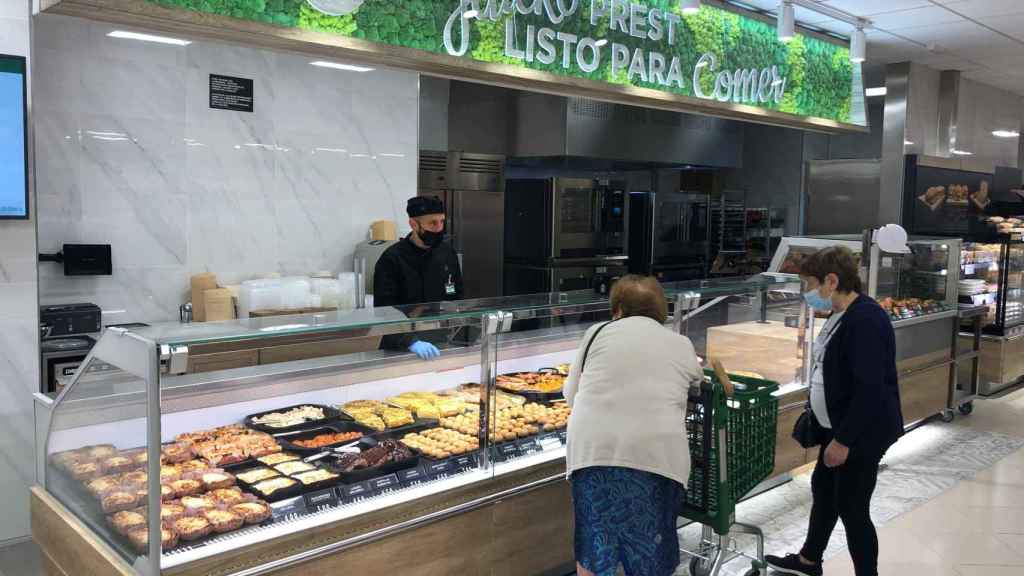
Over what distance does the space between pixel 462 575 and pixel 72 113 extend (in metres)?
3.80

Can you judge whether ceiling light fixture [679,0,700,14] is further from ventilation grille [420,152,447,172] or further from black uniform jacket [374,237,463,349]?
ventilation grille [420,152,447,172]

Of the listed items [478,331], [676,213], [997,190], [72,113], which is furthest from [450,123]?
[997,190]

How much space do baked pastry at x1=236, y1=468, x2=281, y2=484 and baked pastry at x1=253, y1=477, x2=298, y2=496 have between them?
1.3 inches

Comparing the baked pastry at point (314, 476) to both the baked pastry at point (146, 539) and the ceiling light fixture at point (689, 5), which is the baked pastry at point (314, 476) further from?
the ceiling light fixture at point (689, 5)

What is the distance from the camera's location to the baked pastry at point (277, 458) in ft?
9.48

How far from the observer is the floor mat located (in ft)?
13.8

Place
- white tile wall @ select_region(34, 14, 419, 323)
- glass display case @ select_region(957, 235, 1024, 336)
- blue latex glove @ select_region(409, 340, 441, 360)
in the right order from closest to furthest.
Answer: blue latex glove @ select_region(409, 340, 441, 360)
white tile wall @ select_region(34, 14, 419, 323)
glass display case @ select_region(957, 235, 1024, 336)

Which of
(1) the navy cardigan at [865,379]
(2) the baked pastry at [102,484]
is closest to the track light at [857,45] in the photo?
(1) the navy cardigan at [865,379]

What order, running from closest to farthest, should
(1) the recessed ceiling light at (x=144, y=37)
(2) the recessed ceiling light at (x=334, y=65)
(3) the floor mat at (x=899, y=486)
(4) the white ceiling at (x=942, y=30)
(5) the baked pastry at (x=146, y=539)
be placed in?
(5) the baked pastry at (x=146, y=539) < (3) the floor mat at (x=899, y=486) < (1) the recessed ceiling light at (x=144, y=37) < (4) the white ceiling at (x=942, y=30) < (2) the recessed ceiling light at (x=334, y=65)

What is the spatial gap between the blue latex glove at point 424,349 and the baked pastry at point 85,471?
123 centimetres

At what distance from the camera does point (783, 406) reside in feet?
15.2

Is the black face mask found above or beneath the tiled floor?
above

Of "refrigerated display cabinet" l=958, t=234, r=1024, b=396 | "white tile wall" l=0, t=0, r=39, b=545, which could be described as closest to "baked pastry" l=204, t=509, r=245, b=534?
"white tile wall" l=0, t=0, r=39, b=545

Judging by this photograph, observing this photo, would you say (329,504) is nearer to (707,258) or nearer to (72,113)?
(72,113)
